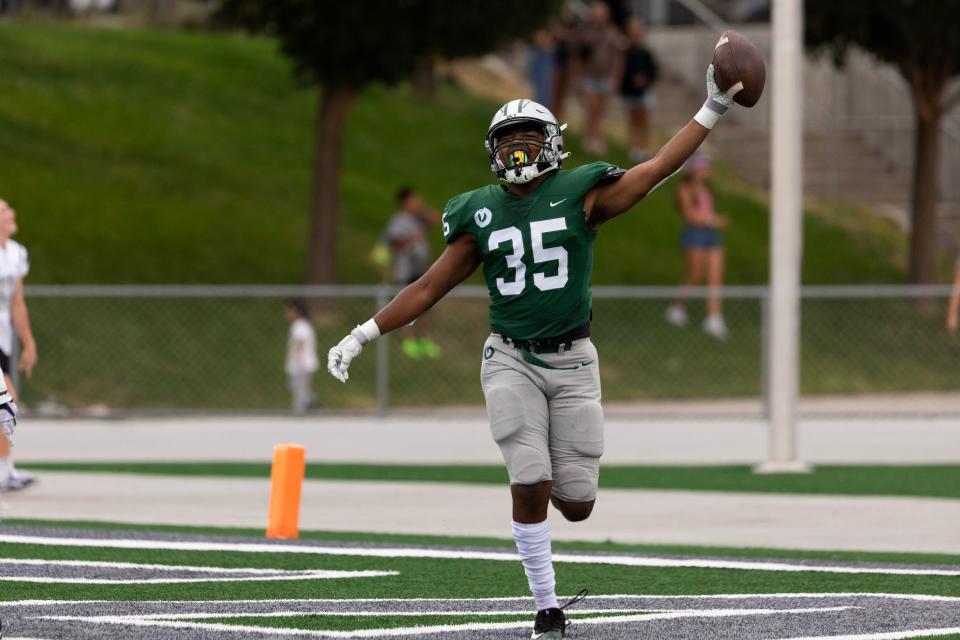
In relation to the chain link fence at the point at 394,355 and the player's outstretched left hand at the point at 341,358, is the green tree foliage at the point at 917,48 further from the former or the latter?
the player's outstretched left hand at the point at 341,358

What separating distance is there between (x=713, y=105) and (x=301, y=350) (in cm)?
1204

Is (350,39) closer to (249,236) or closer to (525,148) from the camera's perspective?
(249,236)

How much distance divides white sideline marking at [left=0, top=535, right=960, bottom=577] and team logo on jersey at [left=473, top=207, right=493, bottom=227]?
8.98 ft

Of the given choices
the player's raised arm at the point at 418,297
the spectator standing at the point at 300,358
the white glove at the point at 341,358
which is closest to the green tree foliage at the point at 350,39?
the spectator standing at the point at 300,358

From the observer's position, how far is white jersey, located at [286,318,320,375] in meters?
19.0

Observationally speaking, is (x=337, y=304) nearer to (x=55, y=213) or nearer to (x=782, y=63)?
(x=55, y=213)

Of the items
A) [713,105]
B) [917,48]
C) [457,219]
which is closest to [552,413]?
[457,219]

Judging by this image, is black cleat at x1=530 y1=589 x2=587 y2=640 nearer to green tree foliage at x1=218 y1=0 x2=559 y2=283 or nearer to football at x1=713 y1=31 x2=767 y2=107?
football at x1=713 y1=31 x2=767 y2=107

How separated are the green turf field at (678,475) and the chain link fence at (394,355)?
3.95 m

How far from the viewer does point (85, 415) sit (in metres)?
19.0

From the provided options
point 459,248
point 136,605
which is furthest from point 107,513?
point 459,248

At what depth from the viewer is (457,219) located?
7438 millimetres

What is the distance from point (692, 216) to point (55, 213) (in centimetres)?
Answer: 793

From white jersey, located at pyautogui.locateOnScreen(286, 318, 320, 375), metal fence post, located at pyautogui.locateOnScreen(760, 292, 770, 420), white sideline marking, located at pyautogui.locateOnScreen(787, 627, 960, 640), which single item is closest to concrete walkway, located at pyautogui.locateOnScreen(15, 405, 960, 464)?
metal fence post, located at pyautogui.locateOnScreen(760, 292, 770, 420)
